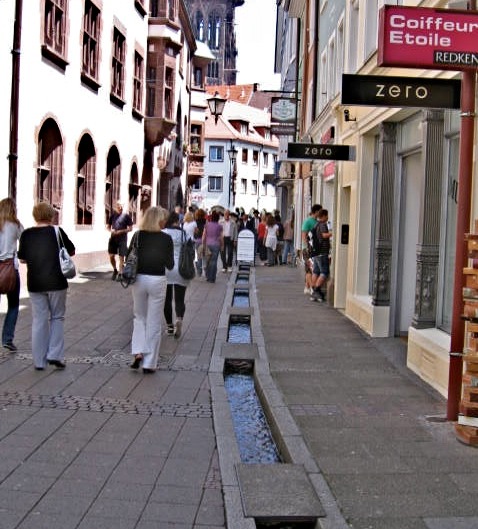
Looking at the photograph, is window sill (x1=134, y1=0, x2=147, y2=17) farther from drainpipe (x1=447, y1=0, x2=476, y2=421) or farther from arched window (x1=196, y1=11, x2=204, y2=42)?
arched window (x1=196, y1=11, x2=204, y2=42)

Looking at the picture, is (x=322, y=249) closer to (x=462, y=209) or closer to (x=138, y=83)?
(x=462, y=209)

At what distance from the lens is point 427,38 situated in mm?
5793

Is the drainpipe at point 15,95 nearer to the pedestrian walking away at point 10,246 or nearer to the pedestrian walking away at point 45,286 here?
the pedestrian walking away at point 10,246

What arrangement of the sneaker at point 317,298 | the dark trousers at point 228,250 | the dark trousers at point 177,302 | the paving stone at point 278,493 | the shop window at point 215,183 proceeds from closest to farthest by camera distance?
1. the paving stone at point 278,493
2. the dark trousers at point 177,302
3. the sneaker at point 317,298
4. the dark trousers at point 228,250
5. the shop window at point 215,183

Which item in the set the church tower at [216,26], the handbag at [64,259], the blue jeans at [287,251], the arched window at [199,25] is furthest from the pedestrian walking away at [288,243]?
the arched window at [199,25]

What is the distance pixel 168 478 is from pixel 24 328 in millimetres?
6431

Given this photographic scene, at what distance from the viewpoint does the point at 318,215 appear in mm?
15641

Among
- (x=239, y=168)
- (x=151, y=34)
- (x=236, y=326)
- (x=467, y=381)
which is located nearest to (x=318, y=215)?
(x=236, y=326)

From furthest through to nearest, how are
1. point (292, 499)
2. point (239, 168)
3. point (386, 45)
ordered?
point (239, 168) < point (386, 45) < point (292, 499)

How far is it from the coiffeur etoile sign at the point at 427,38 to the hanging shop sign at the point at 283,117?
1973cm

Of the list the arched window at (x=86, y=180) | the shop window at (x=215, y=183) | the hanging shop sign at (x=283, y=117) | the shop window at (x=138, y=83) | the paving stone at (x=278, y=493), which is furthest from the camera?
the shop window at (x=215, y=183)

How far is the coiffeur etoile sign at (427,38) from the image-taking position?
18.8 ft

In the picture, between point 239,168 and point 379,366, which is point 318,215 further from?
point 239,168

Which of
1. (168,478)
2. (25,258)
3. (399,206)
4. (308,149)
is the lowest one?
(168,478)
